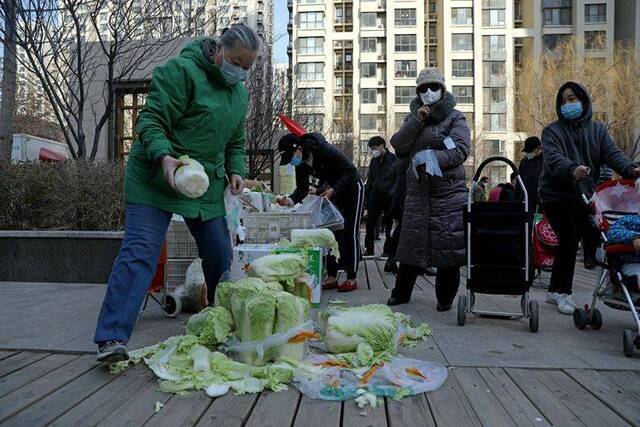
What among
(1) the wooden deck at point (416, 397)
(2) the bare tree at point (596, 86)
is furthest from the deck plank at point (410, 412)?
(2) the bare tree at point (596, 86)

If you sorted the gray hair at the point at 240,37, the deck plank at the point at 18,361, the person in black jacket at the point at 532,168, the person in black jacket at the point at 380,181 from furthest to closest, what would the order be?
the person in black jacket at the point at 380,181 → the person in black jacket at the point at 532,168 → the gray hair at the point at 240,37 → the deck plank at the point at 18,361

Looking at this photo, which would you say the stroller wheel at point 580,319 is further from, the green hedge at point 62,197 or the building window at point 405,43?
the building window at point 405,43

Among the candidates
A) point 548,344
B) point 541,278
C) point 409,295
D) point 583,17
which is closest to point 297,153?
point 409,295

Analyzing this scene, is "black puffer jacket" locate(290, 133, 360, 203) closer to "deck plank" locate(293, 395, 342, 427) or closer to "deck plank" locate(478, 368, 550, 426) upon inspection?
"deck plank" locate(478, 368, 550, 426)

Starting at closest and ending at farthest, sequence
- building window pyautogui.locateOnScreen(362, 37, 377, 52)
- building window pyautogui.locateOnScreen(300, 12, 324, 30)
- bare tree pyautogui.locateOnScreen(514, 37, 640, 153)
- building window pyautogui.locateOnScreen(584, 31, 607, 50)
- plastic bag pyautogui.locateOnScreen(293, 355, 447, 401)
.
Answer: plastic bag pyautogui.locateOnScreen(293, 355, 447, 401) < bare tree pyautogui.locateOnScreen(514, 37, 640, 153) < building window pyautogui.locateOnScreen(584, 31, 607, 50) < building window pyautogui.locateOnScreen(362, 37, 377, 52) < building window pyautogui.locateOnScreen(300, 12, 324, 30)

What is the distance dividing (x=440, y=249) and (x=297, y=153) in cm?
213

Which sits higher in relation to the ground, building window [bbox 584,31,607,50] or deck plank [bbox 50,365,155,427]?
building window [bbox 584,31,607,50]

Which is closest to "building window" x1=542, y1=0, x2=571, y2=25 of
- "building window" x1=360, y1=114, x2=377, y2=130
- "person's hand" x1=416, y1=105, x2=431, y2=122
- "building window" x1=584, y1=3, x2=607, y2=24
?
"building window" x1=584, y1=3, x2=607, y2=24

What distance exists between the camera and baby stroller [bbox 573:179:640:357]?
358cm

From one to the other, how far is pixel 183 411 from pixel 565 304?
3618mm

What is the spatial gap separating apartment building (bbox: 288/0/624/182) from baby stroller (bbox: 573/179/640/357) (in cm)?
4709

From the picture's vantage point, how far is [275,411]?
2.37 meters

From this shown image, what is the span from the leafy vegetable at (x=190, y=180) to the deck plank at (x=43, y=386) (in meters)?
1.17

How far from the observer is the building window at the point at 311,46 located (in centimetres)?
6819
